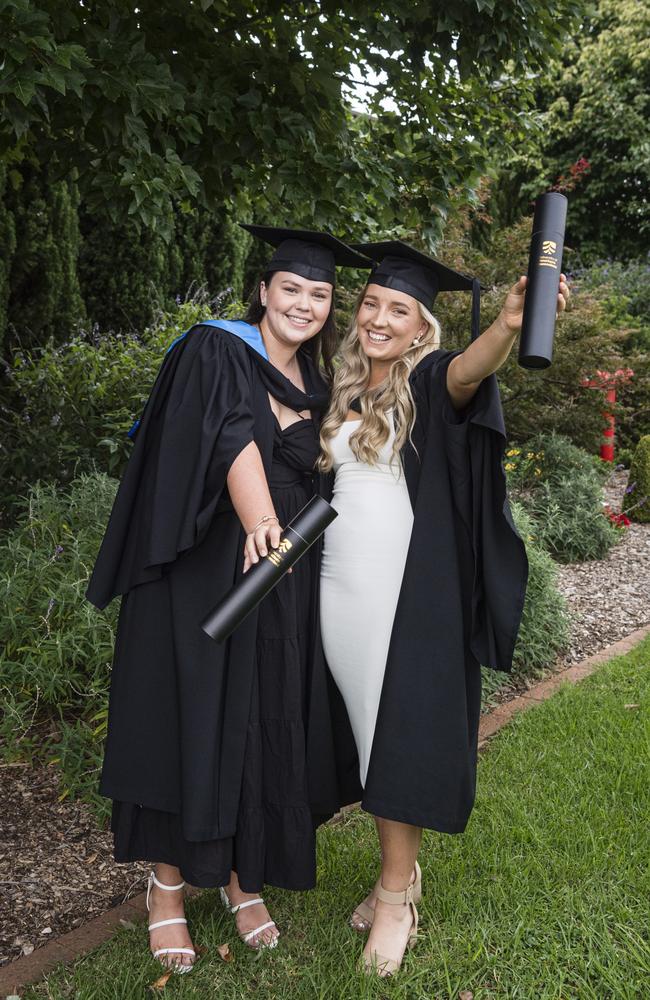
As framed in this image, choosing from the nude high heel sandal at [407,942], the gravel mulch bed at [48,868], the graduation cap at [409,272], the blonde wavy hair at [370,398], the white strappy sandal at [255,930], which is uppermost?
the graduation cap at [409,272]

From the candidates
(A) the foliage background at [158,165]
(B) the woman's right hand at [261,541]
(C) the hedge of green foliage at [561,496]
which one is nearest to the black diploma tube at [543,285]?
(B) the woman's right hand at [261,541]

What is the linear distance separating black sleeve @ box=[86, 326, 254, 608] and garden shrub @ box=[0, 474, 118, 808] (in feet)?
4.57

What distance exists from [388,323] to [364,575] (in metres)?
0.71

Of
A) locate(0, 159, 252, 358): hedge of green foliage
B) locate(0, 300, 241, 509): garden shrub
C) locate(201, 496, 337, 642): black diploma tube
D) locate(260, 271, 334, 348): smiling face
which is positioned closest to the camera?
locate(201, 496, 337, 642): black diploma tube

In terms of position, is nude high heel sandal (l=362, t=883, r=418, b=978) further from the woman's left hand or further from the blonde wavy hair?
the woman's left hand

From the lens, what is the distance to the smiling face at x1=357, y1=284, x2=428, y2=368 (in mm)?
2484

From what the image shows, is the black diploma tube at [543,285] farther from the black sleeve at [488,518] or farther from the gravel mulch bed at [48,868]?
the gravel mulch bed at [48,868]

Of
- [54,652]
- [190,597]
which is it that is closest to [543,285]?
[190,597]

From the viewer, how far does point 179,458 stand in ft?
7.73

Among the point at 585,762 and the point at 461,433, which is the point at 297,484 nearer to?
the point at 461,433

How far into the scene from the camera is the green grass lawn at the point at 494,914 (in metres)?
2.35

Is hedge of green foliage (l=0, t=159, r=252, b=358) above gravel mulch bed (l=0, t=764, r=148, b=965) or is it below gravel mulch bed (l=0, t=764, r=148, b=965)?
above

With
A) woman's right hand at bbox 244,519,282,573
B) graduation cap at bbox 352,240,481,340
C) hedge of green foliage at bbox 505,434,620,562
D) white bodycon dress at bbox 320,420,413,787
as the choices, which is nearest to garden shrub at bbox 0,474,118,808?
white bodycon dress at bbox 320,420,413,787

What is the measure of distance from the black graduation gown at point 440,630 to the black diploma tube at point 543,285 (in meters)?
0.46
